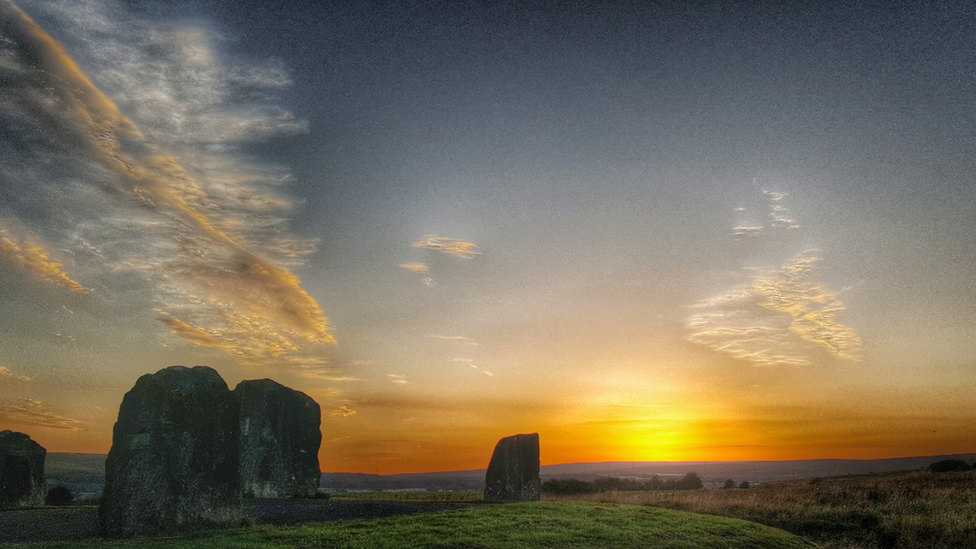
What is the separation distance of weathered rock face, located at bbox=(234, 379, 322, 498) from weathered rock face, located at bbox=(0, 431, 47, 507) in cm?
1167

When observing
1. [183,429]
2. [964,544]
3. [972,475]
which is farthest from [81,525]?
[972,475]

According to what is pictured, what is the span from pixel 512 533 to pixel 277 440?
2623cm

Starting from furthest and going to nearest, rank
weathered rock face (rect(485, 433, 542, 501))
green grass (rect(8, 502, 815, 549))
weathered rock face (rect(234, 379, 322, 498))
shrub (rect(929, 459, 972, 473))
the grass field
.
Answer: shrub (rect(929, 459, 972, 473)) < weathered rock face (rect(234, 379, 322, 498)) < weathered rock face (rect(485, 433, 542, 501)) < the grass field < green grass (rect(8, 502, 815, 549))

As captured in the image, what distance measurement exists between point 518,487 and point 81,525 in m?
24.4

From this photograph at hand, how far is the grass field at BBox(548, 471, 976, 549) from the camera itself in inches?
1168

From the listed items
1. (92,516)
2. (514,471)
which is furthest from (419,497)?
(92,516)

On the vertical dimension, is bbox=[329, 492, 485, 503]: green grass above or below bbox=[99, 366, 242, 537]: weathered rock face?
below

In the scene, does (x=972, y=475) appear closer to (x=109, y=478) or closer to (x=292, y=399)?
(x=292, y=399)

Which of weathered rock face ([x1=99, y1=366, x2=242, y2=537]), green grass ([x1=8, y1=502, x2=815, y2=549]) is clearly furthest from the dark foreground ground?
green grass ([x1=8, y1=502, x2=815, y2=549])

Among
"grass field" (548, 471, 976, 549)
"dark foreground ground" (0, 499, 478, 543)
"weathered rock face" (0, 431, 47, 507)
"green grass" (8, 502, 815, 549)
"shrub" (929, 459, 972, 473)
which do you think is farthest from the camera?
"shrub" (929, 459, 972, 473)

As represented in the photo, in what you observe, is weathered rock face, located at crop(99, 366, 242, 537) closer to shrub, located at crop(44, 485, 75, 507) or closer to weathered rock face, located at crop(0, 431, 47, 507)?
weathered rock face, located at crop(0, 431, 47, 507)

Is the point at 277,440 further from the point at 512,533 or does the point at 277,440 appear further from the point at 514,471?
Answer: the point at 512,533

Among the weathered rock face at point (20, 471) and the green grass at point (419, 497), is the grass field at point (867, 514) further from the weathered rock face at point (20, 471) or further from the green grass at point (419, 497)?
the weathered rock face at point (20, 471)

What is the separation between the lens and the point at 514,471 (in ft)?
124
